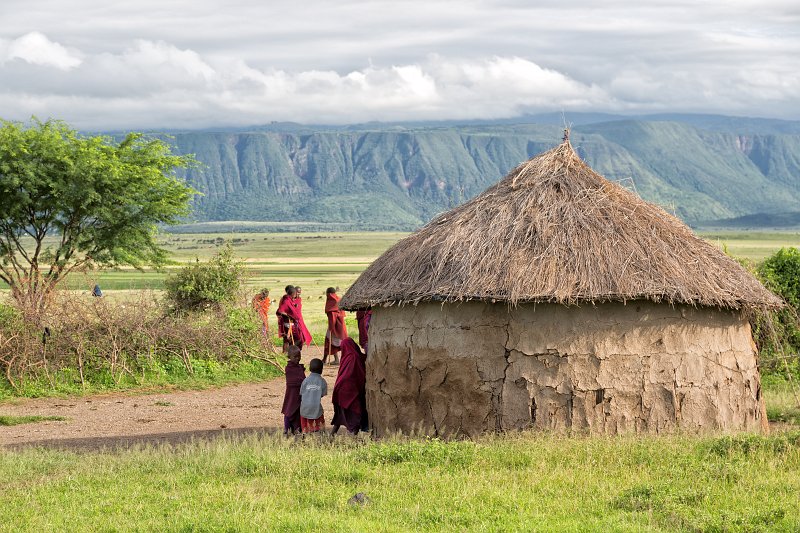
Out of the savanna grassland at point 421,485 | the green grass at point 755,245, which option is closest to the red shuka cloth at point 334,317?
the savanna grassland at point 421,485

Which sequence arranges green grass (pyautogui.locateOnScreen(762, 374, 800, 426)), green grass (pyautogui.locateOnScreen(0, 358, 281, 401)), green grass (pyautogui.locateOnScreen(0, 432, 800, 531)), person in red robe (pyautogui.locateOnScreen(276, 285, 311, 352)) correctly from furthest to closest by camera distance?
1. person in red robe (pyautogui.locateOnScreen(276, 285, 311, 352))
2. green grass (pyautogui.locateOnScreen(0, 358, 281, 401))
3. green grass (pyautogui.locateOnScreen(762, 374, 800, 426))
4. green grass (pyautogui.locateOnScreen(0, 432, 800, 531))

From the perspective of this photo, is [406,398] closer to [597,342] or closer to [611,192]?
[597,342]

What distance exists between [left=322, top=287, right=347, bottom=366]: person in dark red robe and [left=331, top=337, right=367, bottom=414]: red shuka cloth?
673 centimetres

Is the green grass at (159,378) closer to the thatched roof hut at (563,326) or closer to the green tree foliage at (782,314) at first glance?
the thatched roof hut at (563,326)

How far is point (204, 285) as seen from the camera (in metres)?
23.6

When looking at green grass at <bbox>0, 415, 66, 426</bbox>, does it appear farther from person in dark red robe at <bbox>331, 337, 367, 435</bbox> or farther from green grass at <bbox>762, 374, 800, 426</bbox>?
green grass at <bbox>762, 374, 800, 426</bbox>

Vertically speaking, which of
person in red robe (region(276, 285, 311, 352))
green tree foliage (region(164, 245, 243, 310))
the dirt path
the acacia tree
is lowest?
the dirt path

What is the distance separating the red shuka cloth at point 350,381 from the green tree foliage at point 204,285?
34.4 ft

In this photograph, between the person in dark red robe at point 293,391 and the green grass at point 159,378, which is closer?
the person in dark red robe at point 293,391

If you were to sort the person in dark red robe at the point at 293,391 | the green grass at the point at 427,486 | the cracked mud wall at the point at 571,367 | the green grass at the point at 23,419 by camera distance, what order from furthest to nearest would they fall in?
the green grass at the point at 23,419, the person in dark red robe at the point at 293,391, the cracked mud wall at the point at 571,367, the green grass at the point at 427,486

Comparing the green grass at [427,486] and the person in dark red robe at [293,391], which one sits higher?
the person in dark red robe at [293,391]

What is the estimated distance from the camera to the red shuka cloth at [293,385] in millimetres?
12758

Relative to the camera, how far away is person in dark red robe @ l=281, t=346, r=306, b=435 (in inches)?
500

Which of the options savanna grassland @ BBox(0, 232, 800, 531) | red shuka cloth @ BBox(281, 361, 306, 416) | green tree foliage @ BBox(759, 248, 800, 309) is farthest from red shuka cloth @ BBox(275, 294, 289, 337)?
green tree foliage @ BBox(759, 248, 800, 309)
